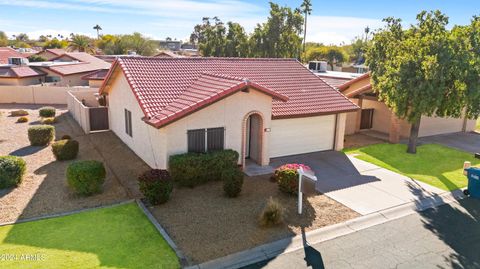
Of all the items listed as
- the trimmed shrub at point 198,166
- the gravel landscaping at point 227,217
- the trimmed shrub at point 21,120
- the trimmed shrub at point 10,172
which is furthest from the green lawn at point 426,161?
the trimmed shrub at point 21,120

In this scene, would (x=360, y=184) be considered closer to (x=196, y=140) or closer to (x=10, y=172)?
(x=196, y=140)

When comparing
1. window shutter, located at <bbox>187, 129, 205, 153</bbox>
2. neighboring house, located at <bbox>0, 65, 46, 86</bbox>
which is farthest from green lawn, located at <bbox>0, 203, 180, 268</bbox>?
neighboring house, located at <bbox>0, 65, 46, 86</bbox>

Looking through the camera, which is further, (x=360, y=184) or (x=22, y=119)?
(x=22, y=119)

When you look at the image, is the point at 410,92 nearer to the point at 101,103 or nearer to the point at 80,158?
the point at 80,158

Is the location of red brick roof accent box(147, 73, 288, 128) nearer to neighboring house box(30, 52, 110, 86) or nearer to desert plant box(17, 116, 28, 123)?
desert plant box(17, 116, 28, 123)

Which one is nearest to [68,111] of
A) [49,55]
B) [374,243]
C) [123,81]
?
[123,81]

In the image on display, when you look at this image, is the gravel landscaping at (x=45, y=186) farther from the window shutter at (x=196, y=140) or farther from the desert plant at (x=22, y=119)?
the desert plant at (x=22, y=119)

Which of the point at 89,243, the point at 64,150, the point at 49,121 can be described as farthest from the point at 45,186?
the point at 49,121
